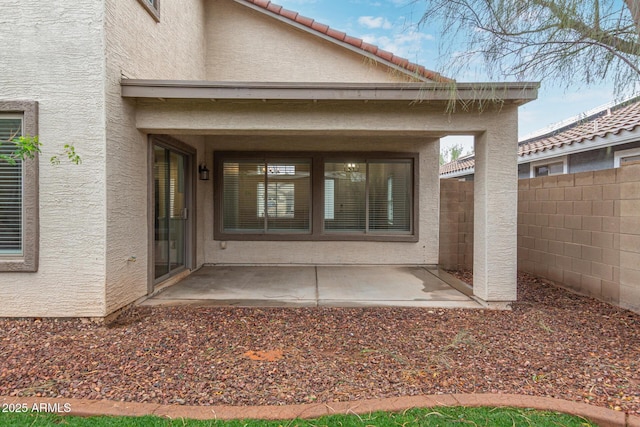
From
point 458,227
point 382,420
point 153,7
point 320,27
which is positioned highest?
point 320,27

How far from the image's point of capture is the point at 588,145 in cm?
730

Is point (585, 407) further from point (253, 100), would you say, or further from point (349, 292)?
point (253, 100)

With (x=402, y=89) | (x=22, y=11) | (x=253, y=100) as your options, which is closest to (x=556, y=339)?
(x=402, y=89)

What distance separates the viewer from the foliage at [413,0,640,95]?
9.57 ft

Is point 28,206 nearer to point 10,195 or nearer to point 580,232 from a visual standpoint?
point 10,195

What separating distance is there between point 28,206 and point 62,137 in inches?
37.6

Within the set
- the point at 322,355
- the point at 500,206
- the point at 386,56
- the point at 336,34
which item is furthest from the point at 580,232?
the point at 336,34

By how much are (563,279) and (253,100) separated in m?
6.08

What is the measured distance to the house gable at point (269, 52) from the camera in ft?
26.9

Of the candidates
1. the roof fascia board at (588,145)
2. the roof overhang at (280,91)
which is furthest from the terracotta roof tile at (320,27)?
the roof fascia board at (588,145)

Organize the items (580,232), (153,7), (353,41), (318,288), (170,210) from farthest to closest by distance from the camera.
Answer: (353,41), (170,210), (318,288), (580,232), (153,7)

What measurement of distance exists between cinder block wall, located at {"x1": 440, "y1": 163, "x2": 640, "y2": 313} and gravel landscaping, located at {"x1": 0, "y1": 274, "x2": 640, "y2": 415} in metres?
0.59

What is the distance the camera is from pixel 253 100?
16.0 ft

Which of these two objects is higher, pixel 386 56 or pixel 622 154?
pixel 386 56
